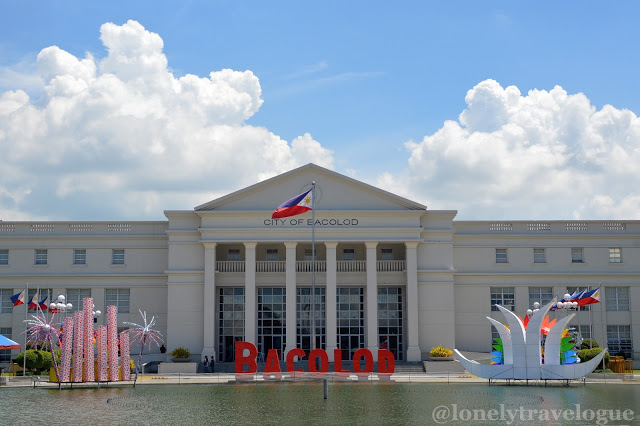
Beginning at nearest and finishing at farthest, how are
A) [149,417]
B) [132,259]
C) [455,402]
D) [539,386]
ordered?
[149,417] → [455,402] → [539,386] → [132,259]

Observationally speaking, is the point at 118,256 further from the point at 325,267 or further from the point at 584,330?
the point at 584,330

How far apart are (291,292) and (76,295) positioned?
17083 millimetres

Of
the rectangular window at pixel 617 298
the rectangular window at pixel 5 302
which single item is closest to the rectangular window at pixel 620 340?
the rectangular window at pixel 617 298

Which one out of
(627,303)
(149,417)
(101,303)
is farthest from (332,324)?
(149,417)

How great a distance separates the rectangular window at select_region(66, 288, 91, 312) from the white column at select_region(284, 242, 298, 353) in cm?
1597

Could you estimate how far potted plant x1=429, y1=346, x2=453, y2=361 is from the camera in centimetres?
5688

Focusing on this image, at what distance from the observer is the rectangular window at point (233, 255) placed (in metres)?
63.7

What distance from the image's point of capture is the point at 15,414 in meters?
29.9

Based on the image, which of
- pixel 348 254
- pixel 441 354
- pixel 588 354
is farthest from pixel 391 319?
pixel 588 354

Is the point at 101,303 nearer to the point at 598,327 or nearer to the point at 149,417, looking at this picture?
the point at 149,417

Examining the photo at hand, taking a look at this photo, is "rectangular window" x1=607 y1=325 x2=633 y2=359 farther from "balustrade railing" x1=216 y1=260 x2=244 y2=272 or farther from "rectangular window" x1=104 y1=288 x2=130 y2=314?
"rectangular window" x1=104 y1=288 x2=130 y2=314

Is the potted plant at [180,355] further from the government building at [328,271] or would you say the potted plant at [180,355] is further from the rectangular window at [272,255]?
the rectangular window at [272,255]

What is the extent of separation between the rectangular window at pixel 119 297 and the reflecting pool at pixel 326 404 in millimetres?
18906

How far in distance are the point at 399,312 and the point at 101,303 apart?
23.2m
